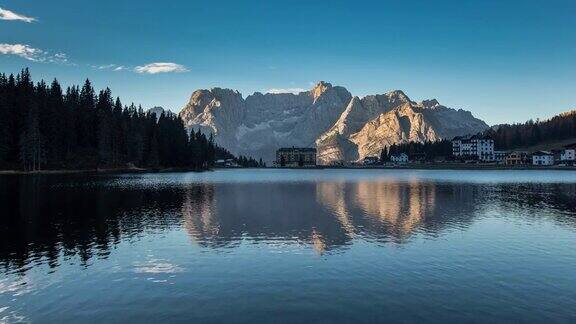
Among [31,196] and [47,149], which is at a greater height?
[47,149]

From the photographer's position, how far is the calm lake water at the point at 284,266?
26344 mm

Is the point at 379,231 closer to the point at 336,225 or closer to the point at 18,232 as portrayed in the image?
the point at 336,225

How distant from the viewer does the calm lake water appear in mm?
26344

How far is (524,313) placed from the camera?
2591cm

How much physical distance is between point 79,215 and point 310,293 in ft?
158

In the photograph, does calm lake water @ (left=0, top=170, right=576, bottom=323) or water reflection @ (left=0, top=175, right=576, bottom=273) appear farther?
water reflection @ (left=0, top=175, right=576, bottom=273)

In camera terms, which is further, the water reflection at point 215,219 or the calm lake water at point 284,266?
the water reflection at point 215,219

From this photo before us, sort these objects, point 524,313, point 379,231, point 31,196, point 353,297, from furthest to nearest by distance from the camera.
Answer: point 31,196, point 379,231, point 353,297, point 524,313

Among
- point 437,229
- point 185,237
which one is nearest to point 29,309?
point 185,237

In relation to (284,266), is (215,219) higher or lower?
higher

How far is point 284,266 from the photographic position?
37.3m

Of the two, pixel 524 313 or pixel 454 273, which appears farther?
pixel 454 273

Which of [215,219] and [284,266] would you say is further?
[215,219]

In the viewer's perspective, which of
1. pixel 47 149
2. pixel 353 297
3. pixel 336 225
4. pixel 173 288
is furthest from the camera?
pixel 47 149
